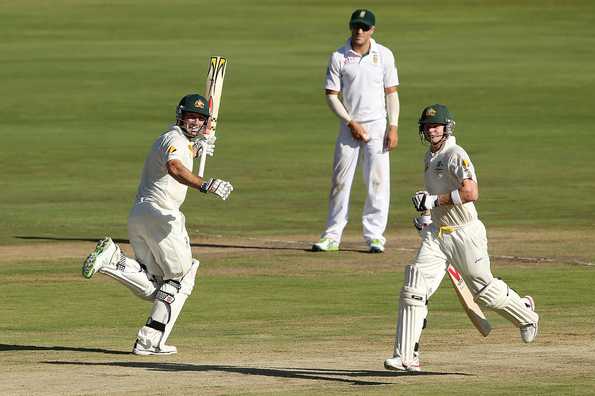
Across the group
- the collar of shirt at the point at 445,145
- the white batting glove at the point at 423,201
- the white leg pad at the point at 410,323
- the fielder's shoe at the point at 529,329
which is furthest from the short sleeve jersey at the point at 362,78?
the white leg pad at the point at 410,323

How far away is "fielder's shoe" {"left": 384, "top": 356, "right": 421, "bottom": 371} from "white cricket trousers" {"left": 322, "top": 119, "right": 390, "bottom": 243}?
22.0ft

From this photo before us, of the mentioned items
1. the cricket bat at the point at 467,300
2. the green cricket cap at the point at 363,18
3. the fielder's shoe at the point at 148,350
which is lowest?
the fielder's shoe at the point at 148,350

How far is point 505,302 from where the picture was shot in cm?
1092

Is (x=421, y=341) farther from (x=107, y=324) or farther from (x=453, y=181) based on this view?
(x=107, y=324)

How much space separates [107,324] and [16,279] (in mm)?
2719

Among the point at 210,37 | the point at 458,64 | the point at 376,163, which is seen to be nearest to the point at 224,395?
the point at 376,163

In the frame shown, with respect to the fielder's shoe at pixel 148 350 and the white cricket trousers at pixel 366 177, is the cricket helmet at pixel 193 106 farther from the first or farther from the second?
the white cricket trousers at pixel 366 177

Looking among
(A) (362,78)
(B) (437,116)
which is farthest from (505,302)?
(A) (362,78)

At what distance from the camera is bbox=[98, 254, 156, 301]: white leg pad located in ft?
38.8

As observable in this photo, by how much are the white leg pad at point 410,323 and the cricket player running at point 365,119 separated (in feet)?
21.2

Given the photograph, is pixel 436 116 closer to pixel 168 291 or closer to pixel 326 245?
pixel 168 291

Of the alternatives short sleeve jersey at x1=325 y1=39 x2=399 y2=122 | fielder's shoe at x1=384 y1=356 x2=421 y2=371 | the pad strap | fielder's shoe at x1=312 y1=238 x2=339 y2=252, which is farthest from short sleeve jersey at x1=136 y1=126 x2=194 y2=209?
fielder's shoe at x1=312 y1=238 x2=339 y2=252

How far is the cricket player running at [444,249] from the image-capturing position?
416 inches

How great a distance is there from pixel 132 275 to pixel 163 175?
77 centimetres
